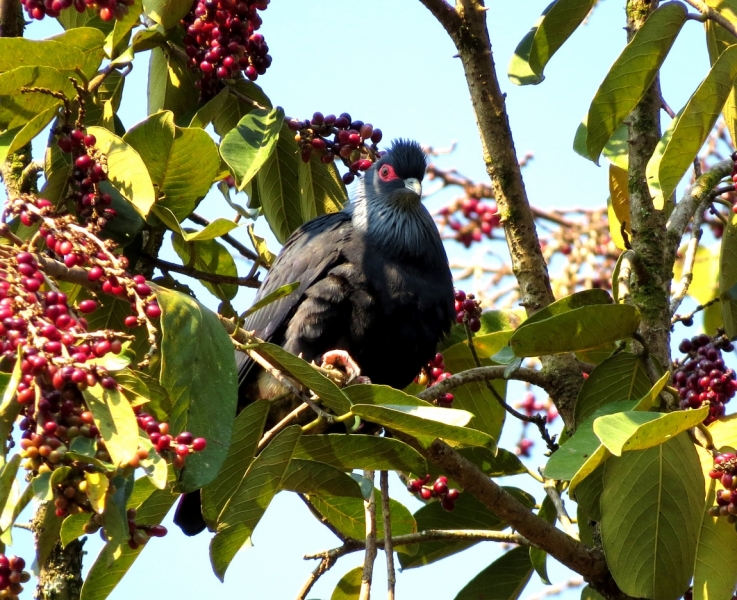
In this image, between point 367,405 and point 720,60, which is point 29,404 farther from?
point 720,60

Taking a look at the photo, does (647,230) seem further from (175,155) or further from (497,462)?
(175,155)

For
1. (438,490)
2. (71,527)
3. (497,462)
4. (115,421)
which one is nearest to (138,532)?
(115,421)

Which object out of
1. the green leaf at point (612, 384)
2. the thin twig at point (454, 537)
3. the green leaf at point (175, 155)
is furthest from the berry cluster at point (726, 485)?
the green leaf at point (175, 155)

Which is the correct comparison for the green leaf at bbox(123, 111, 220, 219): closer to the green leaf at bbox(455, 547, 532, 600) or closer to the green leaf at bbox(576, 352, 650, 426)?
the green leaf at bbox(576, 352, 650, 426)

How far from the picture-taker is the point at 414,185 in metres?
4.78

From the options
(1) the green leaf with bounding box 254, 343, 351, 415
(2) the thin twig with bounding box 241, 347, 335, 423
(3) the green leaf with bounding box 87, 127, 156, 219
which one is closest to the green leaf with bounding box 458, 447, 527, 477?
(2) the thin twig with bounding box 241, 347, 335, 423

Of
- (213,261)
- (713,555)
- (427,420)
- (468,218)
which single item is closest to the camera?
(427,420)

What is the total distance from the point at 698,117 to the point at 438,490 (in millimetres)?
1416

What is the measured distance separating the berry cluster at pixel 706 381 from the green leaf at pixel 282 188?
5.04ft

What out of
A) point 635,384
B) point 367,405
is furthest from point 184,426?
point 635,384

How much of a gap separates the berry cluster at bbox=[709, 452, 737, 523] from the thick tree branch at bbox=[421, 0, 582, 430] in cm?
85

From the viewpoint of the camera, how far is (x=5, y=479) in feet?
6.17

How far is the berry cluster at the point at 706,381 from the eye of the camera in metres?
2.78

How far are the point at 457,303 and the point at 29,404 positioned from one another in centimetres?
212
